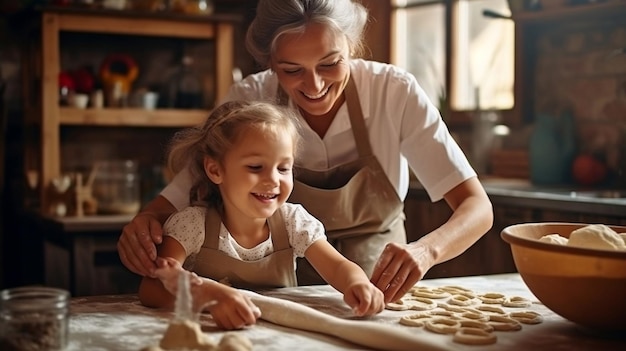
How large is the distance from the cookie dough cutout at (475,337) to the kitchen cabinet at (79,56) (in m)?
2.90

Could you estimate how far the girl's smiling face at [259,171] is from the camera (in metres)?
1.67

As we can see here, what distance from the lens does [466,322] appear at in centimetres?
139

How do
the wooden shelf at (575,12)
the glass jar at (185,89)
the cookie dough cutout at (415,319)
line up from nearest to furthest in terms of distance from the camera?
1. the cookie dough cutout at (415,319)
2. the wooden shelf at (575,12)
3. the glass jar at (185,89)

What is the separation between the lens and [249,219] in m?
1.76

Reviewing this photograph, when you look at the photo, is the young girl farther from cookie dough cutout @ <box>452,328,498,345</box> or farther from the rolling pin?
cookie dough cutout @ <box>452,328,498,345</box>

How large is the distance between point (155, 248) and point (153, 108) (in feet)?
8.33

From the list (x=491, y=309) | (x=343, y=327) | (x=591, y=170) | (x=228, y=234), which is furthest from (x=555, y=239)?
(x=591, y=170)

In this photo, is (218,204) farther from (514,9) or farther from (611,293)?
(514,9)

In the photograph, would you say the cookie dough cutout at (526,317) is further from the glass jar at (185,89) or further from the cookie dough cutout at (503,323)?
the glass jar at (185,89)

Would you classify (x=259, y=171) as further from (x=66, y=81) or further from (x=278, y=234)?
(x=66, y=81)

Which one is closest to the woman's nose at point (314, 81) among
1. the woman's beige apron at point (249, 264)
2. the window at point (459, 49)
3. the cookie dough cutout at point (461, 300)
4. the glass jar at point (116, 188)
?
the woman's beige apron at point (249, 264)

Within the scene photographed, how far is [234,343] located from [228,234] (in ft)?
1.93

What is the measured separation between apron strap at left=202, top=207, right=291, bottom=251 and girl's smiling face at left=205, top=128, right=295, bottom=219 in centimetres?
6

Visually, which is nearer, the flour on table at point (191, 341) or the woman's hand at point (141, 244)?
the flour on table at point (191, 341)
